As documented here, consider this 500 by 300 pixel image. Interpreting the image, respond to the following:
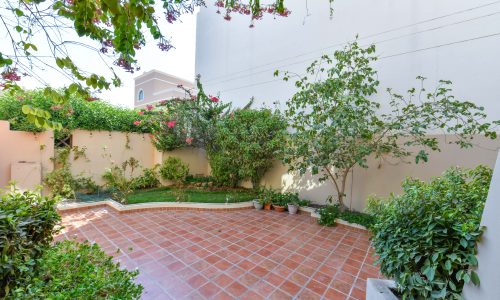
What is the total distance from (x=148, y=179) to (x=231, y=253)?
5644mm

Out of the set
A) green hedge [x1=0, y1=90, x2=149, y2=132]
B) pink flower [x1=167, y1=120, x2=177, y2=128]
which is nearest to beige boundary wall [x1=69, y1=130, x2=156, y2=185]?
green hedge [x1=0, y1=90, x2=149, y2=132]

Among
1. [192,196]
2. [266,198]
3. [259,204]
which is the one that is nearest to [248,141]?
[266,198]

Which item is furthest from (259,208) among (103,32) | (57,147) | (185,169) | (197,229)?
(57,147)

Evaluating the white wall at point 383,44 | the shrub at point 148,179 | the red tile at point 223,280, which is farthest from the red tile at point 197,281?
the shrub at point 148,179

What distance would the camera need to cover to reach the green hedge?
5.53m

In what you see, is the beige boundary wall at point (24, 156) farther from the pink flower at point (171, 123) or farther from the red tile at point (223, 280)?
the red tile at point (223, 280)

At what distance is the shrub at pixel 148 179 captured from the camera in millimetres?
7702

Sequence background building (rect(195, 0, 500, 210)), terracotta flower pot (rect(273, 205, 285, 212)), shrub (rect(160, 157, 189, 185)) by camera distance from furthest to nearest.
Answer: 1. shrub (rect(160, 157, 189, 185))
2. terracotta flower pot (rect(273, 205, 285, 212))
3. background building (rect(195, 0, 500, 210))

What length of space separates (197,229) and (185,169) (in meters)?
3.98

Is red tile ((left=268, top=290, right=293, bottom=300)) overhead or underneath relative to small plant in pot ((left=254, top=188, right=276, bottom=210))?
underneath

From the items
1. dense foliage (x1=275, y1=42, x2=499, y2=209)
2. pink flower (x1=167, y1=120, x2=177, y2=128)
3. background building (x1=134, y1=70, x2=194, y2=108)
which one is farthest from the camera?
background building (x1=134, y1=70, x2=194, y2=108)

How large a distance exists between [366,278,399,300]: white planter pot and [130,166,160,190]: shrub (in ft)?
24.9

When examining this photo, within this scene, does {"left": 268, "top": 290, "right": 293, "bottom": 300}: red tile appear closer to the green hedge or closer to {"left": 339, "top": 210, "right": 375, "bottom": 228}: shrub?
{"left": 339, "top": 210, "right": 375, "bottom": 228}: shrub

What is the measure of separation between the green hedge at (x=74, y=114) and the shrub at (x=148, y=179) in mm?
1651
